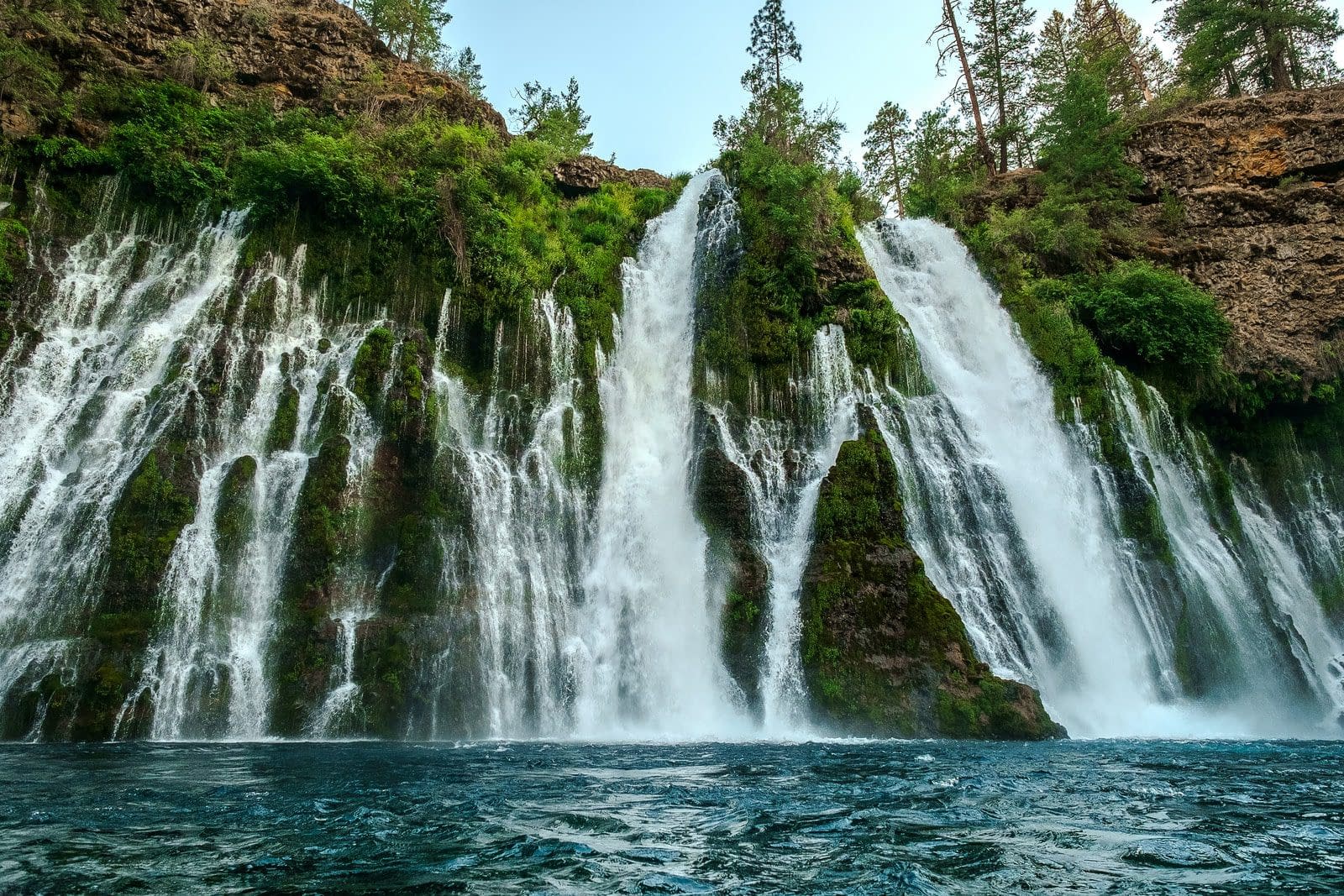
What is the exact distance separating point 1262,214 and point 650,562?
79.6ft

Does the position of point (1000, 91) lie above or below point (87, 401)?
above

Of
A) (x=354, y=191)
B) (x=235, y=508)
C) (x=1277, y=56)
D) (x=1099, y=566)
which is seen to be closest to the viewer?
(x=235, y=508)

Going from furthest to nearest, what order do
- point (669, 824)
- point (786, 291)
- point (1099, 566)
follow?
point (786, 291) → point (1099, 566) → point (669, 824)

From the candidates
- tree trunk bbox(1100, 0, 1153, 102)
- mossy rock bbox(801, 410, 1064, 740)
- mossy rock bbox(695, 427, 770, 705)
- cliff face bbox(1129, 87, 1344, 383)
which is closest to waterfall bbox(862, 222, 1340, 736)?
mossy rock bbox(801, 410, 1064, 740)

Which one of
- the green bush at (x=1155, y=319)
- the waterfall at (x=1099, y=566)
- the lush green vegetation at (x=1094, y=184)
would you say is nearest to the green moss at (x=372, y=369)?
the waterfall at (x=1099, y=566)

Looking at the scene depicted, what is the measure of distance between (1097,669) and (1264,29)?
1102 inches

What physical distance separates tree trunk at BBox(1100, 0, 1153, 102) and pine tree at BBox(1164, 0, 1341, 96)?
7.77 ft

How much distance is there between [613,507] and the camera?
1928 centimetres

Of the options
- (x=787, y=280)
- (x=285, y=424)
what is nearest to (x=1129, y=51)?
(x=787, y=280)

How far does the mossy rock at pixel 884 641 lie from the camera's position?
1478 centimetres

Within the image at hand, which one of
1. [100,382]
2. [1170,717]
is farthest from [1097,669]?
[100,382]

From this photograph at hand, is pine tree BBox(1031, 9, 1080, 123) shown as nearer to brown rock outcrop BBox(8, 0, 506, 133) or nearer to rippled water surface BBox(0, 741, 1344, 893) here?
brown rock outcrop BBox(8, 0, 506, 133)

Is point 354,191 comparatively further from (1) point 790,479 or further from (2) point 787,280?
(1) point 790,479

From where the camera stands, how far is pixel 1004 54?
33.8m
